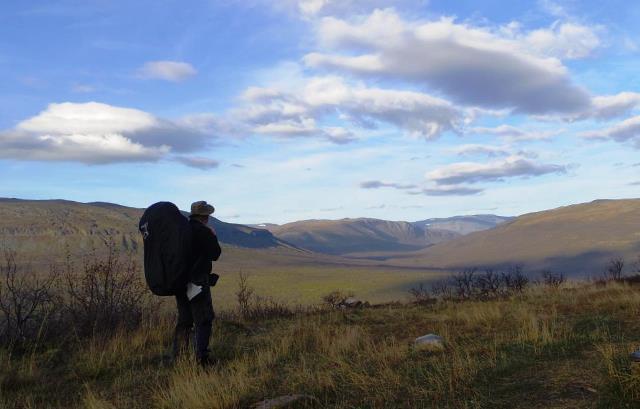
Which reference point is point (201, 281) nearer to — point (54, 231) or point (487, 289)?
point (487, 289)

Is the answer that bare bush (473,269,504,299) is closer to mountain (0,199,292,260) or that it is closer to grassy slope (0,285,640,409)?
grassy slope (0,285,640,409)

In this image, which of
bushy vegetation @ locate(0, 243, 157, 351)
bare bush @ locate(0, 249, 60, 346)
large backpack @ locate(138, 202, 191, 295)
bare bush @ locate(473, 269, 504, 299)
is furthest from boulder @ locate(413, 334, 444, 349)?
bare bush @ locate(473, 269, 504, 299)

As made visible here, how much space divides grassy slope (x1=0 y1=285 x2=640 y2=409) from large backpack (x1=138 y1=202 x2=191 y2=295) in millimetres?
982

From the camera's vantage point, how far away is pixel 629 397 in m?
3.73

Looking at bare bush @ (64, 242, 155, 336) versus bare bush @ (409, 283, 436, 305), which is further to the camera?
bare bush @ (409, 283, 436, 305)

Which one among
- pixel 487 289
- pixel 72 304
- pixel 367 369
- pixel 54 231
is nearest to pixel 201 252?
pixel 367 369

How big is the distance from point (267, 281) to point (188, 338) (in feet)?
Answer: 301

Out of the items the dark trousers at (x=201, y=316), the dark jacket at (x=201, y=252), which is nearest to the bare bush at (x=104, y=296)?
the dark trousers at (x=201, y=316)

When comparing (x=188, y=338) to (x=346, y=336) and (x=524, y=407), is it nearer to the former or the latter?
(x=346, y=336)

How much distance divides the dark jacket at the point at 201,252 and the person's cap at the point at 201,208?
20cm

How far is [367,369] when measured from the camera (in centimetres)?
551

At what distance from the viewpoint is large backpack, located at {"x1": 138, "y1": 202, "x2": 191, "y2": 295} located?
5941 mm

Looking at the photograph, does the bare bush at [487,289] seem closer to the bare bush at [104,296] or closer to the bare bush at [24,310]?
the bare bush at [104,296]

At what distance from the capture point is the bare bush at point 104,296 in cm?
891
